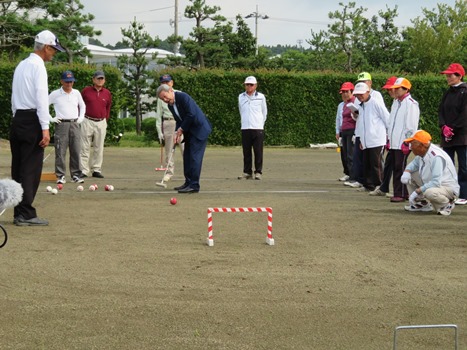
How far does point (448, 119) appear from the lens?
1424 cm

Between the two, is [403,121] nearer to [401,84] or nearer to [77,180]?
[401,84]

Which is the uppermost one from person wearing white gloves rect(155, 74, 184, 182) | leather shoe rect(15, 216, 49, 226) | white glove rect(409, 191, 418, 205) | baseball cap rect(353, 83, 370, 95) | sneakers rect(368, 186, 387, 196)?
baseball cap rect(353, 83, 370, 95)

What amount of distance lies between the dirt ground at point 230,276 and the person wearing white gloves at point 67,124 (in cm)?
228

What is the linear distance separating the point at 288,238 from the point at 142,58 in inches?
1240

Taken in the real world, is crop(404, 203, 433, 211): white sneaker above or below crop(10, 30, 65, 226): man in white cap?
below

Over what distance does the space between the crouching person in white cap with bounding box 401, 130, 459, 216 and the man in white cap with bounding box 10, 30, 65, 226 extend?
5.17 m

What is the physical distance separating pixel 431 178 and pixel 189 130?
4.60 metres

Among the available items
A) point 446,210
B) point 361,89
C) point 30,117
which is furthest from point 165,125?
point 30,117

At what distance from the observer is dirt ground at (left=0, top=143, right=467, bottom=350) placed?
21.5ft

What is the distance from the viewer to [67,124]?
17.0 meters

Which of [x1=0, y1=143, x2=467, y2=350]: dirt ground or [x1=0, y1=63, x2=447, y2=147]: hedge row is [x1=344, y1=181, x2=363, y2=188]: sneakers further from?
[x1=0, y1=63, x2=447, y2=147]: hedge row

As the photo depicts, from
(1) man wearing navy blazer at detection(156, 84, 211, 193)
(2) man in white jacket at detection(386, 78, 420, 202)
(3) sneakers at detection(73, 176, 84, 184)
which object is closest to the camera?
(2) man in white jacket at detection(386, 78, 420, 202)

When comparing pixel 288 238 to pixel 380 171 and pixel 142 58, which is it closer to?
pixel 380 171

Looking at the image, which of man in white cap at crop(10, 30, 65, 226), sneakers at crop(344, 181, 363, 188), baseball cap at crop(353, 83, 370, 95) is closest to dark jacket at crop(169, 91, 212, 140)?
baseball cap at crop(353, 83, 370, 95)
